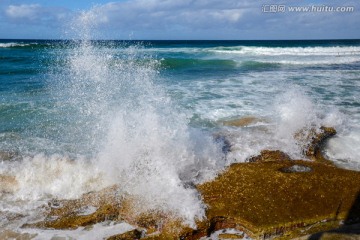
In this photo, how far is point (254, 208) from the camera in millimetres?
4062

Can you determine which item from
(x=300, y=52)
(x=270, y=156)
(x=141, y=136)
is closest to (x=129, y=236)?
(x=141, y=136)

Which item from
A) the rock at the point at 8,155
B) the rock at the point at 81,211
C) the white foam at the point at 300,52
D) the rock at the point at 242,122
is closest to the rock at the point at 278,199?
the rock at the point at 81,211

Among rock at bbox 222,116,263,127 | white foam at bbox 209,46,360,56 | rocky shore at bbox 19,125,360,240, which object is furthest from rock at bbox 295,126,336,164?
white foam at bbox 209,46,360,56

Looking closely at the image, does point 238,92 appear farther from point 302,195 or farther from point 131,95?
point 302,195

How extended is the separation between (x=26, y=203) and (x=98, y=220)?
1.38 meters

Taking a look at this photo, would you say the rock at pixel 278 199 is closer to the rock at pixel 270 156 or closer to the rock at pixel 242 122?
the rock at pixel 270 156

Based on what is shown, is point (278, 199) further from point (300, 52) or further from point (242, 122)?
point (300, 52)

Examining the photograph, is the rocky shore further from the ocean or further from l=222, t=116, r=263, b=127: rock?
l=222, t=116, r=263, b=127: rock

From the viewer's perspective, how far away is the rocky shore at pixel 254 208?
3.87m

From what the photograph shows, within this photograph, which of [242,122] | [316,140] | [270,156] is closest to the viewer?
[270,156]

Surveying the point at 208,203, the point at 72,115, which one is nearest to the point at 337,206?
the point at 208,203

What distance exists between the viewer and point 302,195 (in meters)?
4.29

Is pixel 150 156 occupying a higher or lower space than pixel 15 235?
higher

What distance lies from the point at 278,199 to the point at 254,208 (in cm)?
37
